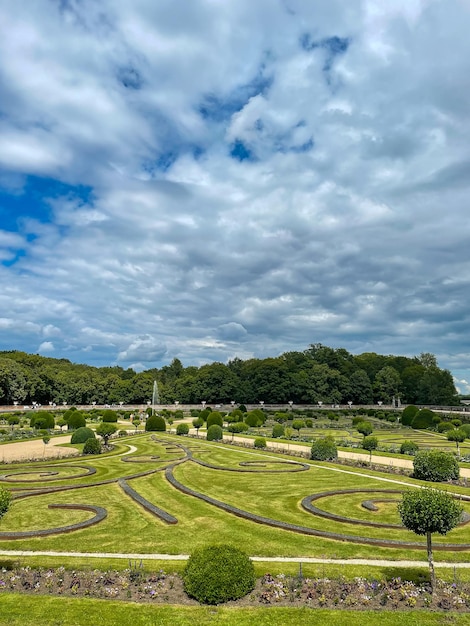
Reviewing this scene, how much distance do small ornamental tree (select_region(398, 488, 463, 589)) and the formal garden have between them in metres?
0.47

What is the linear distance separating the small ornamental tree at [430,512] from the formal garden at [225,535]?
1.53 feet

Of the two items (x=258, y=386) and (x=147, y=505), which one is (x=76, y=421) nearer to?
(x=147, y=505)

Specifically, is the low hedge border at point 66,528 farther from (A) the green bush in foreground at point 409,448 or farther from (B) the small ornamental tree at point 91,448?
(A) the green bush in foreground at point 409,448

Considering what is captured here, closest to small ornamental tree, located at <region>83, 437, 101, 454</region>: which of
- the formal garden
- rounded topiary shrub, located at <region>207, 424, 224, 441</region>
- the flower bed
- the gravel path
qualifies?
the formal garden

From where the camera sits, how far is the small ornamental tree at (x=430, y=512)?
13.9 meters

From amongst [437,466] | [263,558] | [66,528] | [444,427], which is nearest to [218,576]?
[263,558]

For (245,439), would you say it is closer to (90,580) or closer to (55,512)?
(55,512)

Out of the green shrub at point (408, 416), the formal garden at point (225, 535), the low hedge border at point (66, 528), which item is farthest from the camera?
the green shrub at point (408, 416)

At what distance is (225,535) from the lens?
19828 millimetres

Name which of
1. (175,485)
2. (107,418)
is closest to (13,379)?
(107,418)

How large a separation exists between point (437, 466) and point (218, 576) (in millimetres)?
20669

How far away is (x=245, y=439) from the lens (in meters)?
55.9

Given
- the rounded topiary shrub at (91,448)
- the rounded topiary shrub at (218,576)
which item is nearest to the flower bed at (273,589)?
the rounded topiary shrub at (218,576)

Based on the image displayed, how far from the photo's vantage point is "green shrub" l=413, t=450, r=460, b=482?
28438 millimetres
